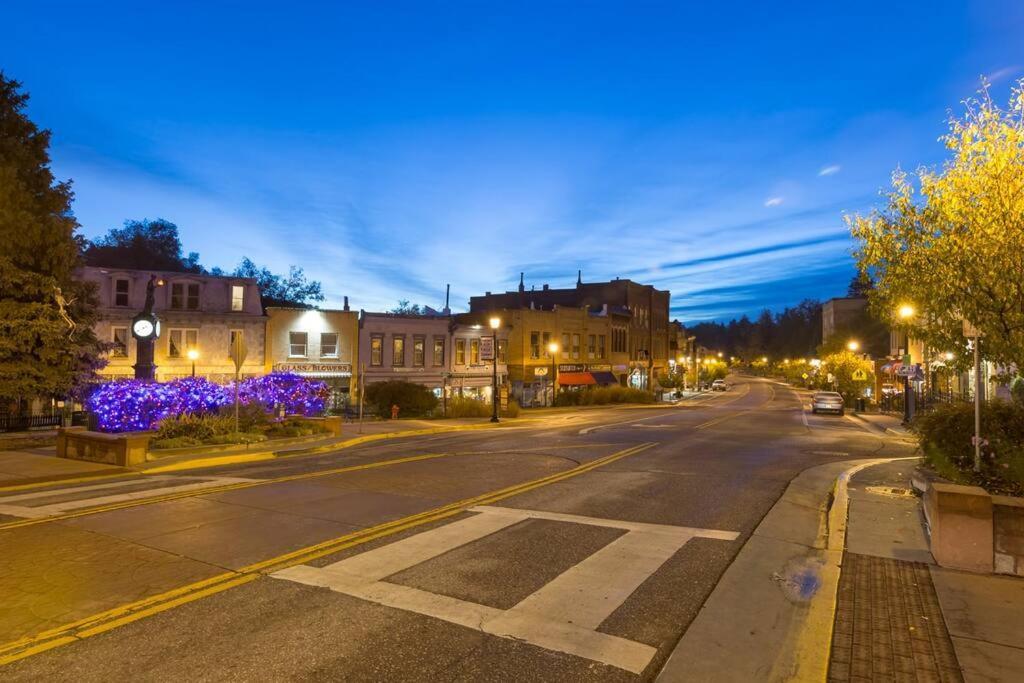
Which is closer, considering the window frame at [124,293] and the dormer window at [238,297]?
the window frame at [124,293]

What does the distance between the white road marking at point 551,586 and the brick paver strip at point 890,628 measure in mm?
1495

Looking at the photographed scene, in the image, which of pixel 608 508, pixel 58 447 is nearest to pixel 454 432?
pixel 58 447

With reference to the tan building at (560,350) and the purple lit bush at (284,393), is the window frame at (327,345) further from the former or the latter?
the tan building at (560,350)

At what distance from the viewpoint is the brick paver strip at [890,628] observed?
430 centimetres

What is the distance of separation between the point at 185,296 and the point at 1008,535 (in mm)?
38213

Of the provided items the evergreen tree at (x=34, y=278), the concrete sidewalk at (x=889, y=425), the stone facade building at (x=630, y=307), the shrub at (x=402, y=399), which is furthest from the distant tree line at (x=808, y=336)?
the evergreen tree at (x=34, y=278)

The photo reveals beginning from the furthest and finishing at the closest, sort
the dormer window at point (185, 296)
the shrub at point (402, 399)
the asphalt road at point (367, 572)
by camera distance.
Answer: the dormer window at point (185, 296) → the shrub at point (402, 399) → the asphalt road at point (367, 572)

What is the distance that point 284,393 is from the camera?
2245 centimetres

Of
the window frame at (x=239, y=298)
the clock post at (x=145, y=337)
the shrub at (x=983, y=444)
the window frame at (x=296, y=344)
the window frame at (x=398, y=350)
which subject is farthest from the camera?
the window frame at (x=398, y=350)

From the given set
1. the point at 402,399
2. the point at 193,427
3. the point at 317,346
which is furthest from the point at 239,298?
the point at 193,427

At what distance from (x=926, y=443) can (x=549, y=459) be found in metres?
7.76

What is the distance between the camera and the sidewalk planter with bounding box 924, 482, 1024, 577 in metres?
6.21

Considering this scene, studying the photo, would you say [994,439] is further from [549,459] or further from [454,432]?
[454,432]

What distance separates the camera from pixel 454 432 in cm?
2445
